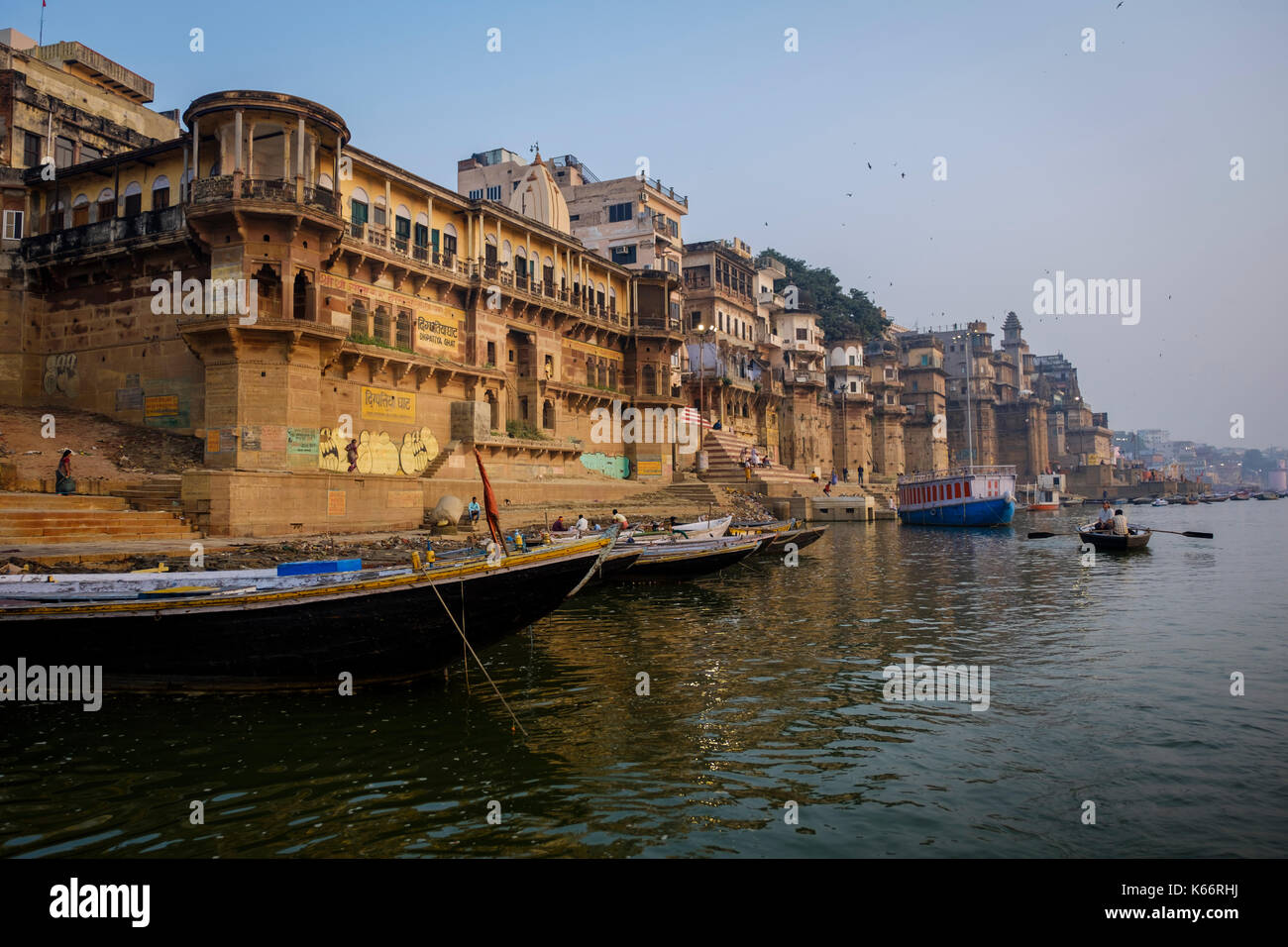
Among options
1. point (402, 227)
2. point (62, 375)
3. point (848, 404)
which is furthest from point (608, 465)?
point (848, 404)

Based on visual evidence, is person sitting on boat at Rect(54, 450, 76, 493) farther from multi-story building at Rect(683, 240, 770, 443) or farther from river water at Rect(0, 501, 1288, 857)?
multi-story building at Rect(683, 240, 770, 443)

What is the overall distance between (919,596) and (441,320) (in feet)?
66.1

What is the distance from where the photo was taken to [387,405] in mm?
27906

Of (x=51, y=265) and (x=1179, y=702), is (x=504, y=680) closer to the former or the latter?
(x=1179, y=702)

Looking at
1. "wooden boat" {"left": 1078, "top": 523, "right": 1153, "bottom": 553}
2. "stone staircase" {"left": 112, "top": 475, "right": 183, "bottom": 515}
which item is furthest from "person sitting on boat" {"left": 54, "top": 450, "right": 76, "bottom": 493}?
"wooden boat" {"left": 1078, "top": 523, "right": 1153, "bottom": 553}

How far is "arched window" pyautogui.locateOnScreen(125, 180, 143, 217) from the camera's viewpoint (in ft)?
87.0

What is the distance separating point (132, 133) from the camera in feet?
104

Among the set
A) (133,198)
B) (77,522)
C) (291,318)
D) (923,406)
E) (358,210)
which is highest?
(133,198)

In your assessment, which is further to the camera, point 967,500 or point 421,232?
point 967,500

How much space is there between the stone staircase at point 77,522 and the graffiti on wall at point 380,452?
17.9 ft

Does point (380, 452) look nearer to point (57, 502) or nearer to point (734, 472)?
point (57, 502)

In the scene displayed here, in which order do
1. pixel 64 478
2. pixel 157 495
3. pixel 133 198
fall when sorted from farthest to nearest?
pixel 133 198 → pixel 157 495 → pixel 64 478

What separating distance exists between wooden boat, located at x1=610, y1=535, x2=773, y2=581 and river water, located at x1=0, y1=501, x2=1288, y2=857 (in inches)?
280

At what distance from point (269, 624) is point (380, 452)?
18820mm
